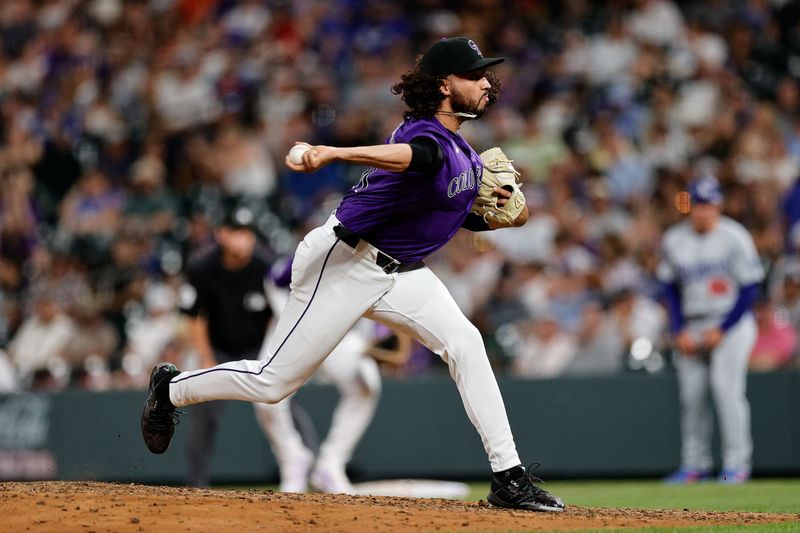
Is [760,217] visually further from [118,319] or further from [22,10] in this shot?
[22,10]

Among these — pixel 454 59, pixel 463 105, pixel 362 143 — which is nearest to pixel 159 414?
pixel 463 105

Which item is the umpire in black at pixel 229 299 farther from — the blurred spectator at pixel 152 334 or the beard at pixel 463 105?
the beard at pixel 463 105

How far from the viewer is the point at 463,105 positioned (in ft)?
20.0

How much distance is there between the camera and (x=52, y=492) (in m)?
6.47

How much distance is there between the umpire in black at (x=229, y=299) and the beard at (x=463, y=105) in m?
3.46

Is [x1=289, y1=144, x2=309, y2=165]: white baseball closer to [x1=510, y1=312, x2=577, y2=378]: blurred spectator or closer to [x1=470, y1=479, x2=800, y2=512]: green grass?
[x1=470, y1=479, x2=800, y2=512]: green grass

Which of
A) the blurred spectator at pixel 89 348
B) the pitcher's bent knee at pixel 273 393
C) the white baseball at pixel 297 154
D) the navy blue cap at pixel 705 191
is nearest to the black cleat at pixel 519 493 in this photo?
the pitcher's bent knee at pixel 273 393

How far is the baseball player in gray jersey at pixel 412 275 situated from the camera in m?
6.02

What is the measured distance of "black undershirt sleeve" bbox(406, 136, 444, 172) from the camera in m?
5.62

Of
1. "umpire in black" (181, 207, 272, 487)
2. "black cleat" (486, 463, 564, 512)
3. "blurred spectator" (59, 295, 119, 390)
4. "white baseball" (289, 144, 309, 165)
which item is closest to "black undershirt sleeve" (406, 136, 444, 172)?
"white baseball" (289, 144, 309, 165)

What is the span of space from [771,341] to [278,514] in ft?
21.9

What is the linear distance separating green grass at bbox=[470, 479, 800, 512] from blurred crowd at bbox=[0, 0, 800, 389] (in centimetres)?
129

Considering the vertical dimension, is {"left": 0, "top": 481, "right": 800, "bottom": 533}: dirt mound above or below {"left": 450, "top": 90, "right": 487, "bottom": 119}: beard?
below

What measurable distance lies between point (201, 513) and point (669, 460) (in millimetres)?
6249
